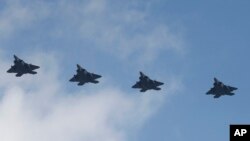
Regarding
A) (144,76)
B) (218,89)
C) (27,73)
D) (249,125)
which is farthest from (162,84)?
(249,125)

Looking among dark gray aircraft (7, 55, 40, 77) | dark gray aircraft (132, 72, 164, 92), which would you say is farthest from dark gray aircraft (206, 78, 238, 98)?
dark gray aircraft (7, 55, 40, 77)

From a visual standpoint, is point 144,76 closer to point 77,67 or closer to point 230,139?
point 77,67

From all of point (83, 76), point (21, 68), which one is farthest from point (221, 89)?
point (21, 68)

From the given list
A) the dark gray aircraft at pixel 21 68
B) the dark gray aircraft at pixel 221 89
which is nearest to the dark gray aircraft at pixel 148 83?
the dark gray aircraft at pixel 221 89

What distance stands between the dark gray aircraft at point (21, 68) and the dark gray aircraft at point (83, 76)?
29.1 ft

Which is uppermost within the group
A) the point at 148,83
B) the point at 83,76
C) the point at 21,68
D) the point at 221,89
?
the point at 221,89

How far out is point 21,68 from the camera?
11244 centimetres

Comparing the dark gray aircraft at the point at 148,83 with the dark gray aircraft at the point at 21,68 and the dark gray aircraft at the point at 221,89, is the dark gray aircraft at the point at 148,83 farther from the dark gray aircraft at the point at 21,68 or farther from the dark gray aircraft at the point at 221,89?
the dark gray aircraft at the point at 21,68

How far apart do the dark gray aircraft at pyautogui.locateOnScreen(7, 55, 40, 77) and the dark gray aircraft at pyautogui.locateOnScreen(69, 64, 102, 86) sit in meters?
8.87

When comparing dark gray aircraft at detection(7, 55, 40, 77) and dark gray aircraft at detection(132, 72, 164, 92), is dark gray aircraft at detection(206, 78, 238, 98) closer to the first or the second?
dark gray aircraft at detection(132, 72, 164, 92)

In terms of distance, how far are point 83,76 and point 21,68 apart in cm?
1334

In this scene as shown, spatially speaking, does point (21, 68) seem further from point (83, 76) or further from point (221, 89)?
point (221, 89)

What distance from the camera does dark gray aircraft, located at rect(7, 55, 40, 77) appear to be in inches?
4412

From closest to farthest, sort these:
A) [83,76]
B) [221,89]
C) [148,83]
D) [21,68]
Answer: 1. [21,68]
2. [83,76]
3. [148,83]
4. [221,89]
